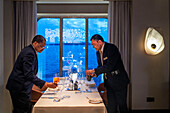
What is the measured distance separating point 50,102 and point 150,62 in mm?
3088

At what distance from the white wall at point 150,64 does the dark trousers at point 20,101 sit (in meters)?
2.61

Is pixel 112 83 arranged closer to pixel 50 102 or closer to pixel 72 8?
pixel 50 102

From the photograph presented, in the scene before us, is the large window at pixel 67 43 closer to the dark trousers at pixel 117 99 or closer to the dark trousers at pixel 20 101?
the dark trousers at pixel 117 99

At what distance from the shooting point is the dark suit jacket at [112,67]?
3349 mm

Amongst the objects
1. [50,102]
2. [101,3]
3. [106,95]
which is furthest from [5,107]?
[101,3]

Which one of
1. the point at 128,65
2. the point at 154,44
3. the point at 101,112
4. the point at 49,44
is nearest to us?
the point at 101,112

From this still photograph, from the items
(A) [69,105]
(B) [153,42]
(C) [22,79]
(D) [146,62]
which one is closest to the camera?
(A) [69,105]

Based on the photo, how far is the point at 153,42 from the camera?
4.50 metres

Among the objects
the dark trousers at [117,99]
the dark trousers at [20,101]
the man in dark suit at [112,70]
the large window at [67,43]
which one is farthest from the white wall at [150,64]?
the dark trousers at [20,101]

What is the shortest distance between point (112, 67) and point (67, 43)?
2.26 meters

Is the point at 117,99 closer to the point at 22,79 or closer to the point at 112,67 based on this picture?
the point at 112,67

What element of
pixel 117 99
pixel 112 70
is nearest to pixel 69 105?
pixel 112 70

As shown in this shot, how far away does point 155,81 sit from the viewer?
4703 millimetres

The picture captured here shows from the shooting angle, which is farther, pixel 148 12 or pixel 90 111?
pixel 148 12
